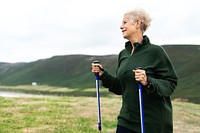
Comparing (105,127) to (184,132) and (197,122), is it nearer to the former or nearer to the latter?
(184,132)

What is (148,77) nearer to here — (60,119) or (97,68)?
(97,68)

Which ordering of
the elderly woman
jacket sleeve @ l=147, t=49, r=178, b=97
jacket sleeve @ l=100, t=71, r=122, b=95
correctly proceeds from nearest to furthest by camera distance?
1. jacket sleeve @ l=147, t=49, r=178, b=97
2. the elderly woman
3. jacket sleeve @ l=100, t=71, r=122, b=95

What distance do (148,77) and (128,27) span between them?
1154mm

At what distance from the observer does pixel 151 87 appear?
18.0 ft

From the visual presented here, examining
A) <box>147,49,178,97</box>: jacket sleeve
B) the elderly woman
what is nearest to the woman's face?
the elderly woman

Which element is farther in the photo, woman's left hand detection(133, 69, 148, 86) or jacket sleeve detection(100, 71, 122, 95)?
jacket sleeve detection(100, 71, 122, 95)

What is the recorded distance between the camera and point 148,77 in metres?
5.45

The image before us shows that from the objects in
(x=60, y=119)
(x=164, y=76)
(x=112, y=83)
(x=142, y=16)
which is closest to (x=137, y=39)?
(x=142, y=16)

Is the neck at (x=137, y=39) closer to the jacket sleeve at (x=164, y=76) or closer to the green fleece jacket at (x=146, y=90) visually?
the green fleece jacket at (x=146, y=90)

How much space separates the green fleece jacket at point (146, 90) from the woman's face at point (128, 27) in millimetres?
219

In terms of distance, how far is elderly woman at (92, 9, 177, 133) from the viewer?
19.1 ft

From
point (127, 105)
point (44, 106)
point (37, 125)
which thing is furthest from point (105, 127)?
point (127, 105)

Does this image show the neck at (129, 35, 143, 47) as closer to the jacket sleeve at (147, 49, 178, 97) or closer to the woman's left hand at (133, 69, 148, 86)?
the jacket sleeve at (147, 49, 178, 97)

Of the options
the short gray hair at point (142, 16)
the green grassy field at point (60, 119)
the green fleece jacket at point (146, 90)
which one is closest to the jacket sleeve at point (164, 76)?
the green fleece jacket at point (146, 90)
